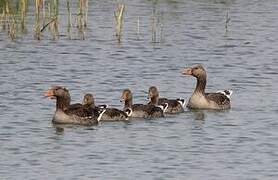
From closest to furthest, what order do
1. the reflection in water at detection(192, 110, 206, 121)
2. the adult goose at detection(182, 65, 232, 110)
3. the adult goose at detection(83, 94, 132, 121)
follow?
1. the adult goose at detection(83, 94, 132, 121)
2. the reflection in water at detection(192, 110, 206, 121)
3. the adult goose at detection(182, 65, 232, 110)

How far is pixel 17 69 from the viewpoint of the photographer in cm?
3425

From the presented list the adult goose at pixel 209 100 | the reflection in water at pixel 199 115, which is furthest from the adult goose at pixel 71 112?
the adult goose at pixel 209 100

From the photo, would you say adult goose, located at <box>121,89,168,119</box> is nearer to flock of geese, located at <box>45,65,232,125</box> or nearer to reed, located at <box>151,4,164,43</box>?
flock of geese, located at <box>45,65,232,125</box>

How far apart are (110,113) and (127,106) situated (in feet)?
2.91

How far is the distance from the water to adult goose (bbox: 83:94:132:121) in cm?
20

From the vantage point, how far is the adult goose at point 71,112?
89.8 feet

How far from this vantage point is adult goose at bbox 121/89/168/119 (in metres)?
28.2

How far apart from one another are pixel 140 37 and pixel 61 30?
256 cm

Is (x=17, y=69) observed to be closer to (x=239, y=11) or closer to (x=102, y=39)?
(x=102, y=39)

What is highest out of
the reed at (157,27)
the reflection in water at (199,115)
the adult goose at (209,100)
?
the reed at (157,27)

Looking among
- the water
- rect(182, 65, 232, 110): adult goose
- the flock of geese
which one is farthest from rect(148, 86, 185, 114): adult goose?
rect(182, 65, 232, 110): adult goose

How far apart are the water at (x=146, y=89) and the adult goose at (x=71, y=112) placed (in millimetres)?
291

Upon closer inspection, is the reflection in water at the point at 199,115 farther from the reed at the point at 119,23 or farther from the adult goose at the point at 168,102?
the reed at the point at 119,23

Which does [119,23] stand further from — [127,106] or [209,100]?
[127,106]
